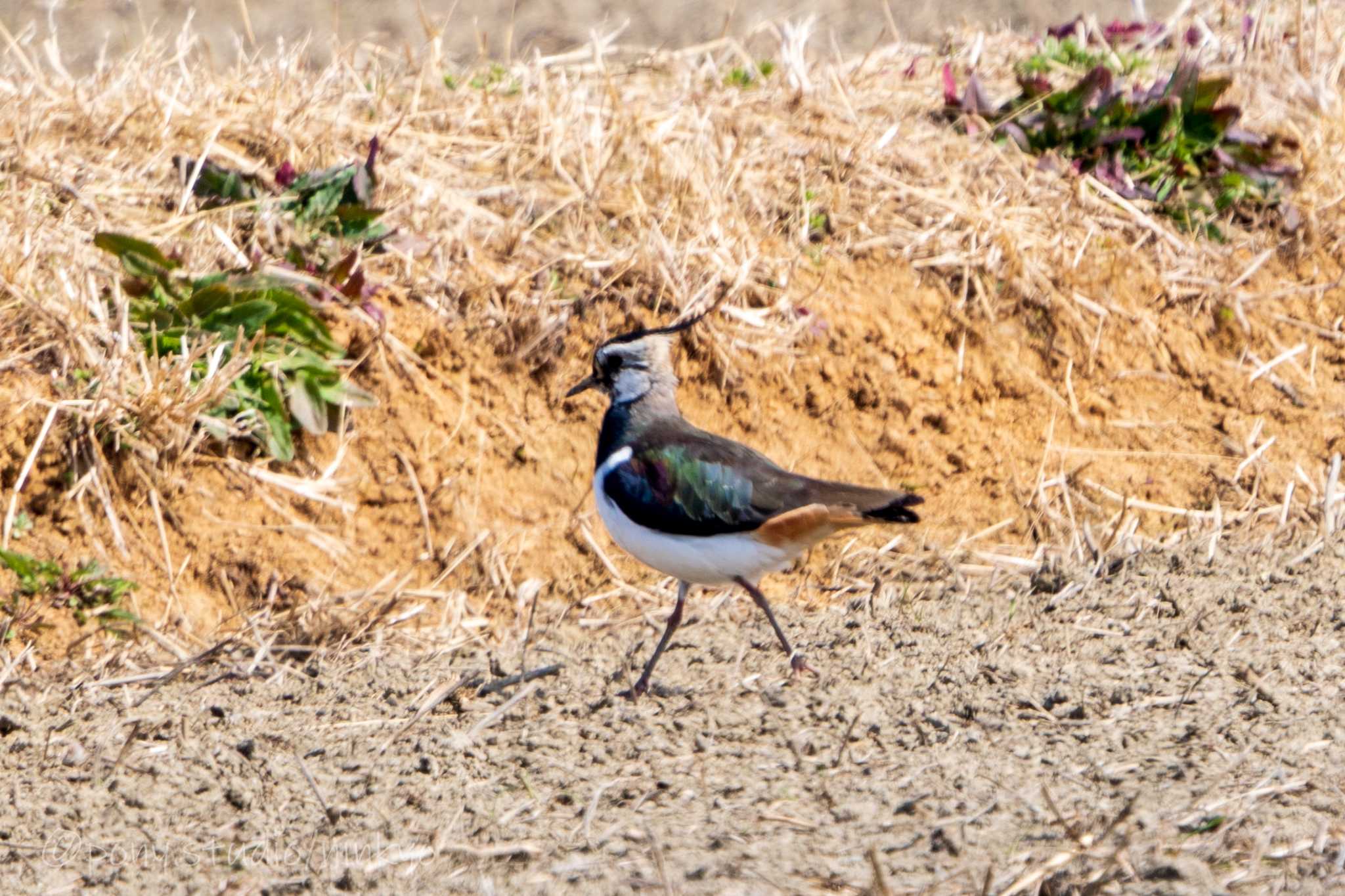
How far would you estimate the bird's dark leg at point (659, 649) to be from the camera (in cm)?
467

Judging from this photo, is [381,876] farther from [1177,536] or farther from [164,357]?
[1177,536]

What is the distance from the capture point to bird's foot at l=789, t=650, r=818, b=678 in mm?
4734

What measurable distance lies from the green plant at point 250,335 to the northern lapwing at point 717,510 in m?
1.21

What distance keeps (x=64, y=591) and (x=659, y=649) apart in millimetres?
2027

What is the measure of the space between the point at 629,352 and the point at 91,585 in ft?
6.52

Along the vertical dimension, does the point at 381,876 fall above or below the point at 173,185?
below

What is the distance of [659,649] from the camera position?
189 inches

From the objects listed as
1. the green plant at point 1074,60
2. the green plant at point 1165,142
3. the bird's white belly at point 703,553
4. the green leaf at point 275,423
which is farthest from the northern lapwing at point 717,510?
the green plant at point 1074,60

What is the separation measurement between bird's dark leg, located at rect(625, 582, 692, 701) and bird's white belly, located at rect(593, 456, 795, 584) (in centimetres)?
13

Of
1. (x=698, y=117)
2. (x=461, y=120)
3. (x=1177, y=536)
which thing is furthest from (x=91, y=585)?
(x=1177, y=536)

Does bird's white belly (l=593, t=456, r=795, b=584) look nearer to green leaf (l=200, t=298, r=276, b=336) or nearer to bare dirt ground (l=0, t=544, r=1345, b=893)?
bare dirt ground (l=0, t=544, r=1345, b=893)

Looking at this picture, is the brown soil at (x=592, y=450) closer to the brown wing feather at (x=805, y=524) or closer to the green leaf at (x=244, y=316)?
the green leaf at (x=244, y=316)

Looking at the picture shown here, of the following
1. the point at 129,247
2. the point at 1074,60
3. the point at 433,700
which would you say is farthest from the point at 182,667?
the point at 1074,60

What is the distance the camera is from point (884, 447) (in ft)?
20.1
